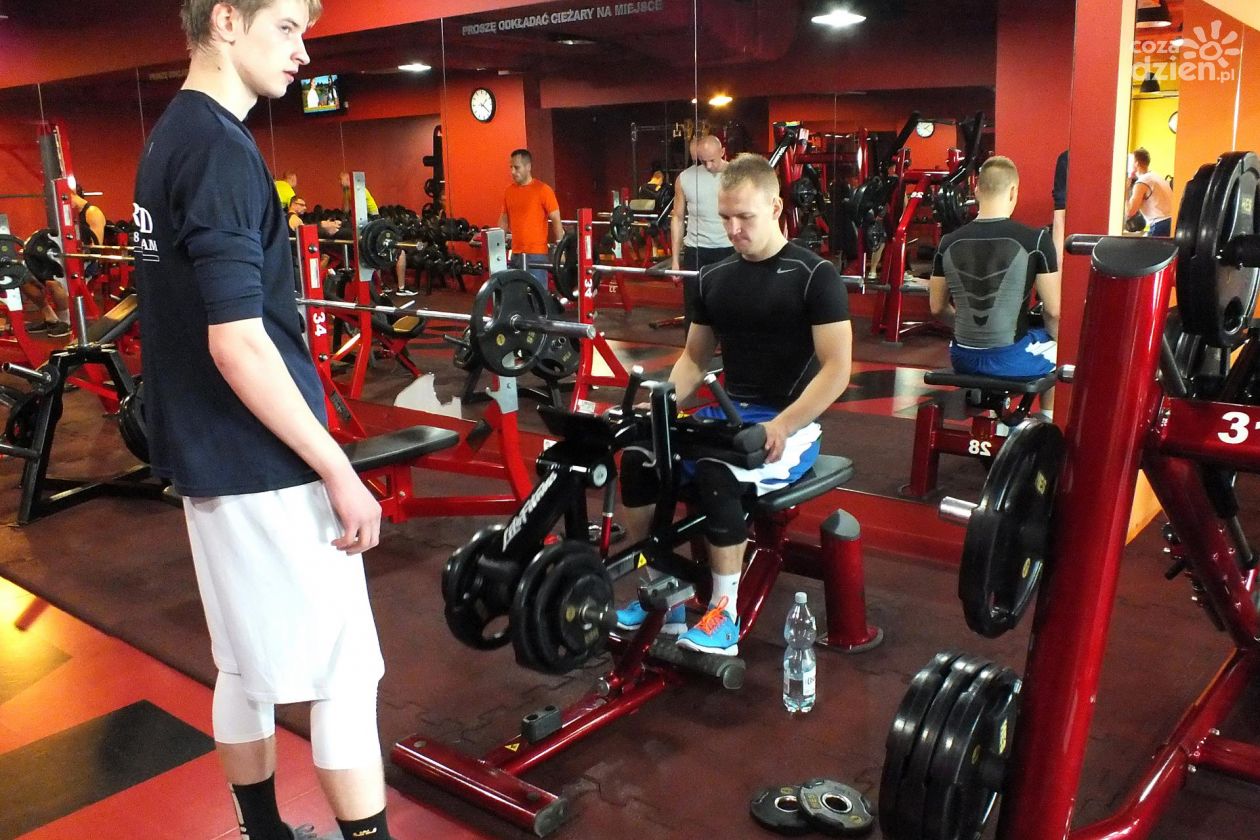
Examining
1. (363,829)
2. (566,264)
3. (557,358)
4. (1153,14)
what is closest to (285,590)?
(363,829)

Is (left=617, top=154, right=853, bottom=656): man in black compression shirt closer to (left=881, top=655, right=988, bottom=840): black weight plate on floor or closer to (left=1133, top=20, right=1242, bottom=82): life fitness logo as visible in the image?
(left=881, top=655, right=988, bottom=840): black weight plate on floor

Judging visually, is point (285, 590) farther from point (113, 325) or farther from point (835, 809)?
point (113, 325)

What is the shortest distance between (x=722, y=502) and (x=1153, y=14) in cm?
191

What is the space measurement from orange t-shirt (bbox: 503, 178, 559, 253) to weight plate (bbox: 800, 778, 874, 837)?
323cm

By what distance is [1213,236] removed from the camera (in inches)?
49.6

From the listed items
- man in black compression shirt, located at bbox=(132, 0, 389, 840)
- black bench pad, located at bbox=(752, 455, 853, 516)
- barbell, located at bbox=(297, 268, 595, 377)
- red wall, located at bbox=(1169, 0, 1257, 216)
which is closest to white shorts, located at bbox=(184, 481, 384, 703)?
man in black compression shirt, located at bbox=(132, 0, 389, 840)

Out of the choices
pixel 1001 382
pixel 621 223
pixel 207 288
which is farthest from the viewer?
pixel 621 223

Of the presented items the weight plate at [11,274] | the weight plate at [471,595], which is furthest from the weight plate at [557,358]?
the weight plate at [11,274]

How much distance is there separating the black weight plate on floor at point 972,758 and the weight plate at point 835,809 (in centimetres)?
40

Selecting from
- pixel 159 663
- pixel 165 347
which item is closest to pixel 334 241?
pixel 159 663

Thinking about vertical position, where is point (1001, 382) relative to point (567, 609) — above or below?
above

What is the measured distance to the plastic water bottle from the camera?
2246 millimetres

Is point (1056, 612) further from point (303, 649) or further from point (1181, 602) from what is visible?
point (1181, 602)

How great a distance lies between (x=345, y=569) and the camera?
1.42 metres
